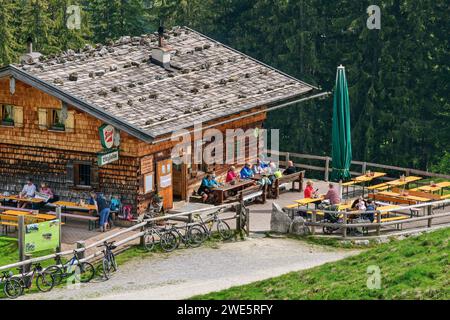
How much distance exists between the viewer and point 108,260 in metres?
31.2

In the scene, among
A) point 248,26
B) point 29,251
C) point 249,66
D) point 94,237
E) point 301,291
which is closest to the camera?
point 301,291

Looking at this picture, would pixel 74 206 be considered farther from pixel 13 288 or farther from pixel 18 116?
pixel 13 288

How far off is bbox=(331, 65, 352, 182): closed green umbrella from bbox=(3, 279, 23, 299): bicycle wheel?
11953mm

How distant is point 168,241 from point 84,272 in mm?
3261

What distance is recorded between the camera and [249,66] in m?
45.4

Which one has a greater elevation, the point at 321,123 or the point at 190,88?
the point at 190,88

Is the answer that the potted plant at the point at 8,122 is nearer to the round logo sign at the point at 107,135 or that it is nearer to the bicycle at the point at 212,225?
the round logo sign at the point at 107,135

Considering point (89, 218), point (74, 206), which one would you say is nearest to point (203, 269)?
point (89, 218)

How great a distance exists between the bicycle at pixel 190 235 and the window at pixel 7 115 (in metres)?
8.14

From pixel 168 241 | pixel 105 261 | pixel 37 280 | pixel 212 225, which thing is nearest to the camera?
pixel 37 280

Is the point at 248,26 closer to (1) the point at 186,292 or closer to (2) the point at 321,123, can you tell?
(2) the point at 321,123

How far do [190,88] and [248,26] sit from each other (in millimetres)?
26810

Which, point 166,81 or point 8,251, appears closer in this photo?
point 8,251
